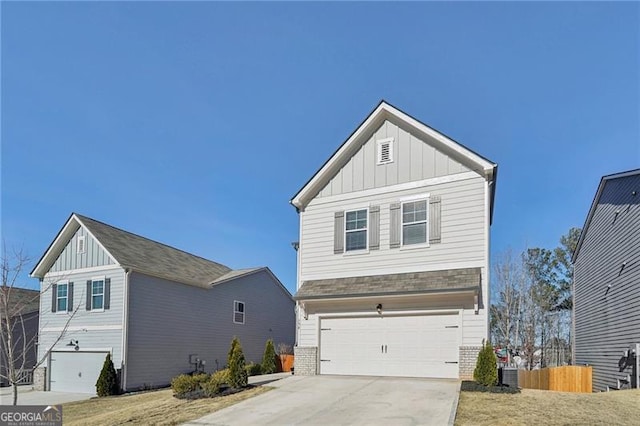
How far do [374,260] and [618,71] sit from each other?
9.70 metres

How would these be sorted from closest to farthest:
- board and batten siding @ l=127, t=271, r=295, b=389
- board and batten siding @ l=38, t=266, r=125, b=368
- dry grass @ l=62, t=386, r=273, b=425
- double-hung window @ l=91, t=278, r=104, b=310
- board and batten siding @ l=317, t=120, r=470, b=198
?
1. dry grass @ l=62, t=386, r=273, b=425
2. board and batten siding @ l=317, t=120, r=470, b=198
3. board and batten siding @ l=38, t=266, r=125, b=368
4. board and batten siding @ l=127, t=271, r=295, b=389
5. double-hung window @ l=91, t=278, r=104, b=310

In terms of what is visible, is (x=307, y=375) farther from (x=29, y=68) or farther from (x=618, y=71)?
(x=618, y=71)

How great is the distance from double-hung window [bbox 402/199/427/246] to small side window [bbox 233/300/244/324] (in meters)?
14.8

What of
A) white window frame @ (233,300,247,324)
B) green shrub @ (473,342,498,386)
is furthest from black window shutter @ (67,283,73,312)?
green shrub @ (473,342,498,386)

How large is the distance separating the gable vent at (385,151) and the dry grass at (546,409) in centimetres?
773

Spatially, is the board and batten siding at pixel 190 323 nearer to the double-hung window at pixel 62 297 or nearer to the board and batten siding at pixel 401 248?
the double-hung window at pixel 62 297

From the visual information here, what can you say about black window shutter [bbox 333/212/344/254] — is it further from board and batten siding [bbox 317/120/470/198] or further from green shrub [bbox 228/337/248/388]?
green shrub [bbox 228/337/248/388]

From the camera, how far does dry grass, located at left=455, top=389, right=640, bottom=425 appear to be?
916 cm

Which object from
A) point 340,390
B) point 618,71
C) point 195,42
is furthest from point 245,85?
point 618,71

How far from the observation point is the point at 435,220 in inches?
594

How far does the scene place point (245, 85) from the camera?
706 inches

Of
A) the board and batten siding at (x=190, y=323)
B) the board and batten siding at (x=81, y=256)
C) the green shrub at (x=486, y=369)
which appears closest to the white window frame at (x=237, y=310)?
the board and batten siding at (x=190, y=323)

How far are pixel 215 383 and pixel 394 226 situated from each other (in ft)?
23.2

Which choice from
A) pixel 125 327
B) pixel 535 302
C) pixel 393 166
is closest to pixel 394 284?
pixel 393 166
